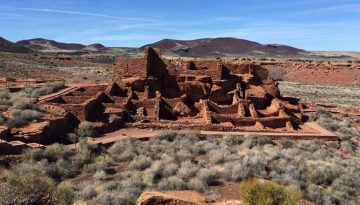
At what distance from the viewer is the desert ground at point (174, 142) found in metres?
11.5

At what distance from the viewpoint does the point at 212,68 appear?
24078 mm

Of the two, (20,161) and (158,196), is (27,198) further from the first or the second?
(20,161)

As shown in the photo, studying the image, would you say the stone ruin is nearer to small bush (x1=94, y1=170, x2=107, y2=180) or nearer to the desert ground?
the desert ground

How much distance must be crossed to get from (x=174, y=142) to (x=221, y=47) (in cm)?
13682

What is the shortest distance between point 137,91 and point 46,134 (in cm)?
682

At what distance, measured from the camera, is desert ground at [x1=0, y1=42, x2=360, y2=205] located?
11500 mm

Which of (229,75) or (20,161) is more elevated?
(229,75)

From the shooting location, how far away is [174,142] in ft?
55.6

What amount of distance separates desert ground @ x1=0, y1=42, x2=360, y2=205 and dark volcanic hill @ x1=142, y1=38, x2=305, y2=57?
113014 mm

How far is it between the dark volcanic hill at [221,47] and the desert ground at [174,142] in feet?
371

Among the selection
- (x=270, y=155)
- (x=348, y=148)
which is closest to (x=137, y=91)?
(x=270, y=155)

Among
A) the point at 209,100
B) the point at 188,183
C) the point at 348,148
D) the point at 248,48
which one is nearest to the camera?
the point at 188,183

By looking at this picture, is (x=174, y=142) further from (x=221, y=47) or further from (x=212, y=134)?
(x=221, y=47)

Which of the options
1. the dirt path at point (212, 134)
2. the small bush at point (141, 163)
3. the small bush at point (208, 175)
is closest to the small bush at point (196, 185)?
the small bush at point (208, 175)
